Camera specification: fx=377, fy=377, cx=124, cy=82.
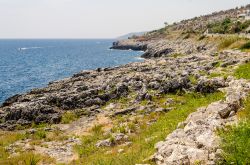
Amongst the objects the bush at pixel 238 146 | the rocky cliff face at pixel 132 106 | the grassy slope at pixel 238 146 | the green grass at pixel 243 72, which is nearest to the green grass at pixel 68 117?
the rocky cliff face at pixel 132 106

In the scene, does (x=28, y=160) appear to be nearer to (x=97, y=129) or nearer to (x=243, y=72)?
(x=97, y=129)

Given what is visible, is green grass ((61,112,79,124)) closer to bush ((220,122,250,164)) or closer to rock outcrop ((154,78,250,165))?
rock outcrop ((154,78,250,165))

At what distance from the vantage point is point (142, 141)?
23.8 metres

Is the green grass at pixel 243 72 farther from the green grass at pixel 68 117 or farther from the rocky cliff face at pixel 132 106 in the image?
the green grass at pixel 68 117

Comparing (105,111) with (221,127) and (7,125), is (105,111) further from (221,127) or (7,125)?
(221,127)

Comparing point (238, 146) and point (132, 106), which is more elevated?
point (238, 146)

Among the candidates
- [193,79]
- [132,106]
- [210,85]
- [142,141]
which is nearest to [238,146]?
[142,141]

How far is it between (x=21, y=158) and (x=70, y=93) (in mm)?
20221

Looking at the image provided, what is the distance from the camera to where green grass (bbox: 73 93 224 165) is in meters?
19.4

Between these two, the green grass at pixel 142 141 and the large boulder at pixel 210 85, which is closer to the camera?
the green grass at pixel 142 141

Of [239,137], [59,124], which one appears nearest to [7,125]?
[59,124]

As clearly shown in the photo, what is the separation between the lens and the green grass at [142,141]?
1942 cm

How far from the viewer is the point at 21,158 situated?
84.5 feet

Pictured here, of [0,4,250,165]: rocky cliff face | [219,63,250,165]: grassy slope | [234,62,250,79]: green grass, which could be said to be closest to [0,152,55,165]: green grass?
[0,4,250,165]: rocky cliff face
